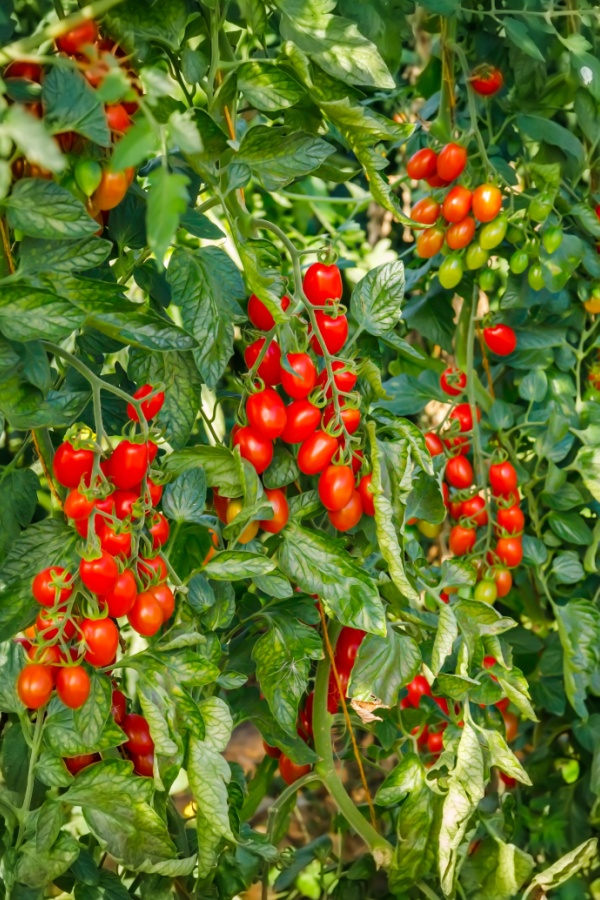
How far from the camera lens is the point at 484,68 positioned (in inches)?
46.7

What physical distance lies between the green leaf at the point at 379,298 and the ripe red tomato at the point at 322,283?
49 millimetres

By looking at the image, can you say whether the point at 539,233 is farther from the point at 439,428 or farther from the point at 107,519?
the point at 107,519

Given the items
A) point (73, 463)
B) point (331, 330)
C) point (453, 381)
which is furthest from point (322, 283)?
point (453, 381)

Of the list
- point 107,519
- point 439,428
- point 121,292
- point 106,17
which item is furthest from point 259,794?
point 106,17

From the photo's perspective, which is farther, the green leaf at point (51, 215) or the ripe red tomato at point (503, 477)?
the ripe red tomato at point (503, 477)

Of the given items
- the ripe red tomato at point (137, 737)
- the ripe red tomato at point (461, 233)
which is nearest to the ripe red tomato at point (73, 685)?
the ripe red tomato at point (137, 737)

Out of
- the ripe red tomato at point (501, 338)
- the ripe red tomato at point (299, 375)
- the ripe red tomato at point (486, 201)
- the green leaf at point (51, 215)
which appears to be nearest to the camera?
the green leaf at point (51, 215)

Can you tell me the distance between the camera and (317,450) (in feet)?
2.65

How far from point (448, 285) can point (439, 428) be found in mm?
174

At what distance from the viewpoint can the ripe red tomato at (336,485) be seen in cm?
82

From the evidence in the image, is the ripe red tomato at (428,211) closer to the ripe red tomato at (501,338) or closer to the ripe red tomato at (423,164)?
the ripe red tomato at (423,164)

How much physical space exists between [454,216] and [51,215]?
586 millimetres

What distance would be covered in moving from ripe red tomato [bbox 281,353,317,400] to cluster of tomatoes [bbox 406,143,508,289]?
423 mm

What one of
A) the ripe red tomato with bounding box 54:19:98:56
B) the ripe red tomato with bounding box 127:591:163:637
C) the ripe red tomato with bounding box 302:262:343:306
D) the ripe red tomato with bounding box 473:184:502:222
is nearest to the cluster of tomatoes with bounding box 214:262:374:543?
the ripe red tomato with bounding box 302:262:343:306
